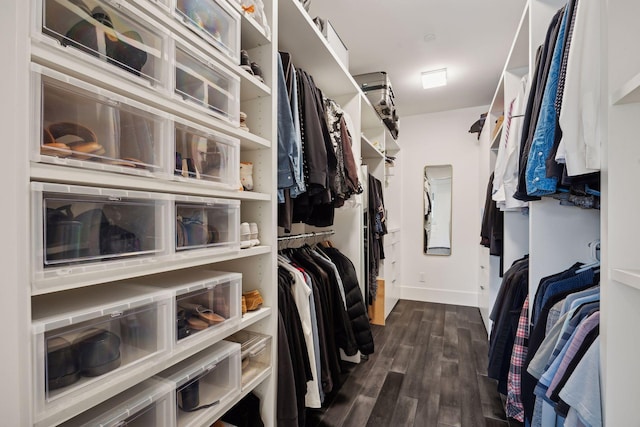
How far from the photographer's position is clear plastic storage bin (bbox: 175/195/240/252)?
0.88 meters

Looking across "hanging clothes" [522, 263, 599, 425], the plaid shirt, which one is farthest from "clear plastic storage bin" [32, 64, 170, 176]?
the plaid shirt

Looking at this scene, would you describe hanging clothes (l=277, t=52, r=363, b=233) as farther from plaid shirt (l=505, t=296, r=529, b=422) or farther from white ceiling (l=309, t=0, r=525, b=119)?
plaid shirt (l=505, t=296, r=529, b=422)

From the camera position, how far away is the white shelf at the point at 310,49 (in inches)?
55.0

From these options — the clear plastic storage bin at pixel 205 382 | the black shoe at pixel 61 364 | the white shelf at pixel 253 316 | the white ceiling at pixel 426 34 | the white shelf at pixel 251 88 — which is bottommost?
the clear plastic storage bin at pixel 205 382

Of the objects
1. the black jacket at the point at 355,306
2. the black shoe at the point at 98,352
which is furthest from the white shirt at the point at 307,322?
the black shoe at the point at 98,352

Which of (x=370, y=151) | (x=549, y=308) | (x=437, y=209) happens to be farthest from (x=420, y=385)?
(x=437, y=209)

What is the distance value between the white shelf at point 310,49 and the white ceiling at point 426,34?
46 cm

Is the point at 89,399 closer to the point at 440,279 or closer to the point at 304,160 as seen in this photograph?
the point at 304,160

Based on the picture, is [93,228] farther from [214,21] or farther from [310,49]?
[310,49]

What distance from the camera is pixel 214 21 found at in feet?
3.21

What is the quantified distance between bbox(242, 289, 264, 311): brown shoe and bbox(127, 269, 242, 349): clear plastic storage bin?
132 mm

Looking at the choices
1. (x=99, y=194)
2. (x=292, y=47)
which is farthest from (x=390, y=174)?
(x=99, y=194)

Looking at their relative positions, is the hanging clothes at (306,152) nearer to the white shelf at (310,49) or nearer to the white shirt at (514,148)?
the white shelf at (310,49)

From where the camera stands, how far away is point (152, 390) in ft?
2.56
